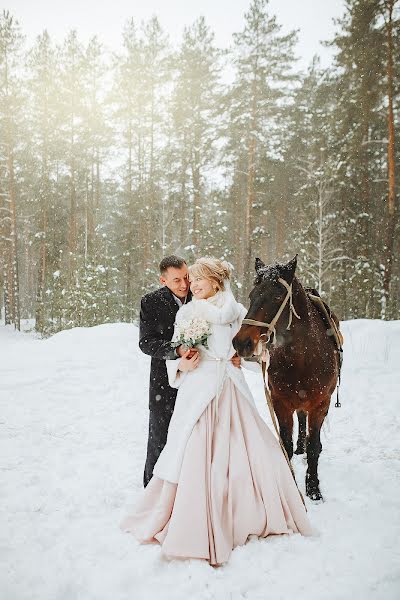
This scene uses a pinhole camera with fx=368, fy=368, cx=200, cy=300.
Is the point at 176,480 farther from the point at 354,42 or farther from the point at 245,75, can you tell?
the point at 245,75

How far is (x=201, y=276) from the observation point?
307 centimetres

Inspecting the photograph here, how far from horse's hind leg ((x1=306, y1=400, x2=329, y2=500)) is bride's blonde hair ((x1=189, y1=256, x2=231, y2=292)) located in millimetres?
1883

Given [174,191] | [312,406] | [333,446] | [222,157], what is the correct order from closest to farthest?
[312,406] → [333,446] → [222,157] → [174,191]

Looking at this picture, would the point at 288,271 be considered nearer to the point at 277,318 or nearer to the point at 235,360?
the point at 277,318

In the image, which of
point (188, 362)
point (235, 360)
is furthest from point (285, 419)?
point (188, 362)

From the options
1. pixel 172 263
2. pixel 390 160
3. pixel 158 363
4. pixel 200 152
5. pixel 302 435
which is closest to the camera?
pixel 172 263

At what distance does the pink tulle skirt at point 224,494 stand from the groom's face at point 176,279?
1049mm

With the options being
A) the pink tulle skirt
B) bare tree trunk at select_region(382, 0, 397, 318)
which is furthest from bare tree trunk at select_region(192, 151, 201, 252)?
the pink tulle skirt

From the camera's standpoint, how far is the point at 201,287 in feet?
10.1

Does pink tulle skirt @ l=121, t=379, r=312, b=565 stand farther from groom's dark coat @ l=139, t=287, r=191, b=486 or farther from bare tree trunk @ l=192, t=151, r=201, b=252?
bare tree trunk @ l=192, t=151, r=201, b=252

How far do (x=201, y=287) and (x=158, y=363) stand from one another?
3.55 ft

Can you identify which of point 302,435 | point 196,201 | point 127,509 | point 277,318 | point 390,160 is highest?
point 390,160

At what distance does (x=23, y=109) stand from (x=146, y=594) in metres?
26.9

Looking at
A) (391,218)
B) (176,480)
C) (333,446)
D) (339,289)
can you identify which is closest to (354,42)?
(391,218)
